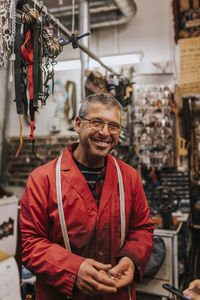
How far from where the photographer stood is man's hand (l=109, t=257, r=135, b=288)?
156 cm

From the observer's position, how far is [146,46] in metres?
5.30

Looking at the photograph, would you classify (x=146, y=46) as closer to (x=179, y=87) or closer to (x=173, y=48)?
(x=173, y=48)

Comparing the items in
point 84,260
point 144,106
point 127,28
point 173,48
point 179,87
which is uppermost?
point 127,28

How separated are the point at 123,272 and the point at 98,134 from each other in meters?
0.82

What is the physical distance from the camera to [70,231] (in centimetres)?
163

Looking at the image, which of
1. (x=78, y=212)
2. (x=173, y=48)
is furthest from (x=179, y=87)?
(x=78, y=212)

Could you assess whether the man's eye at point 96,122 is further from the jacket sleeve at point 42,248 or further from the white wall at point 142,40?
the white wall at point 142,40

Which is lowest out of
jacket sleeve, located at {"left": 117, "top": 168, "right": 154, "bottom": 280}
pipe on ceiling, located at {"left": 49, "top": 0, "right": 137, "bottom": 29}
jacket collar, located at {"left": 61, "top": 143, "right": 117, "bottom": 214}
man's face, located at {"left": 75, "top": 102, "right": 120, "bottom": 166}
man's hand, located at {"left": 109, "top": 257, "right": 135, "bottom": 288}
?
man's hand, located at {"left": 109, "top": 257, "right": 135, "bottom": 288}

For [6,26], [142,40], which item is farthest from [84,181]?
[142,40]

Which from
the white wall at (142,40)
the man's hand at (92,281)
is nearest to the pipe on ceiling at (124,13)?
the white wall at (142,40)

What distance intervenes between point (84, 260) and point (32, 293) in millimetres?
1330

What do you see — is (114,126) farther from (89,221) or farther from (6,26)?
(6,26)

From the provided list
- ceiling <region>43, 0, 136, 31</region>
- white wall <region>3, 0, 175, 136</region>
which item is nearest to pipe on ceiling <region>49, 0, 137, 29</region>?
ceiling <region>43, 0, 136, 31</region>

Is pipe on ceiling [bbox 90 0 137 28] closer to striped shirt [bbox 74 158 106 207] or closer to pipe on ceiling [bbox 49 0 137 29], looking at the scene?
pipe on ceiling [bbox 49 0 137 29]
